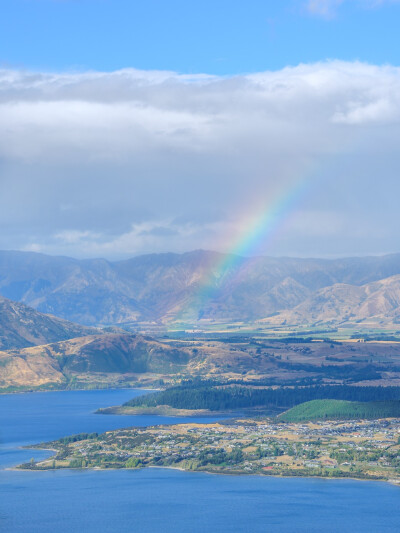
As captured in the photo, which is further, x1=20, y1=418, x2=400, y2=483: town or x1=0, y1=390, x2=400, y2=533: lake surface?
x1=20, y1=418, x2=400, y2=483: town

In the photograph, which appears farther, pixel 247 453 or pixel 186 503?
pixel 247 453

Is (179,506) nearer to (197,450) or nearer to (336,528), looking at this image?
(336,528)

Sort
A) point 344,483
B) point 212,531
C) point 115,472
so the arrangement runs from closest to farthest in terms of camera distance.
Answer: point 212,531, point 344,483, point 115,472

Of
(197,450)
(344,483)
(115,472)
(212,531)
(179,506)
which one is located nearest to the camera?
(212,531)

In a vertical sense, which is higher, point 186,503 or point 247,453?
point 247,453

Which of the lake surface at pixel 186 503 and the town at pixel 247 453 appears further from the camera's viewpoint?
the town at pixel 247 453

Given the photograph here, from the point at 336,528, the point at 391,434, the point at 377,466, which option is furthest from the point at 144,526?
the point at 391,434

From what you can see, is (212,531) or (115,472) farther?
(115,472)
